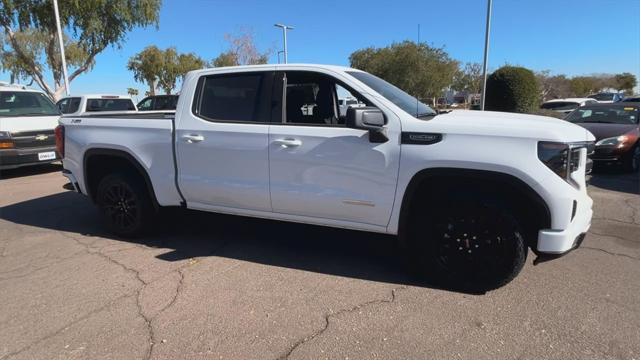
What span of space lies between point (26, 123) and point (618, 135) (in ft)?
40.0

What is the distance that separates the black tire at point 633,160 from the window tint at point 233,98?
7.99 metres

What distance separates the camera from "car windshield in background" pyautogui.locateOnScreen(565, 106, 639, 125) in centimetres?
921

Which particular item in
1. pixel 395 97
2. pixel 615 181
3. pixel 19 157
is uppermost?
pixel 395 97

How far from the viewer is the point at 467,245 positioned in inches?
137

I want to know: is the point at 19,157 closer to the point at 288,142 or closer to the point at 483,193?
the point at 288,142

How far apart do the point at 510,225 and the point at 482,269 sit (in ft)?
1.44

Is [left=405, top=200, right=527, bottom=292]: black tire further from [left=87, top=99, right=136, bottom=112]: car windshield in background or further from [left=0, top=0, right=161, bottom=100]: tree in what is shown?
[left=0, top=0, right=161, bottom=100]: tree

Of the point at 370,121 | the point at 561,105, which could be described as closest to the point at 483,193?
the point at 370,121

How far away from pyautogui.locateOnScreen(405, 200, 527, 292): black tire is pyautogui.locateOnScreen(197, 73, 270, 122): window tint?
1799 mm

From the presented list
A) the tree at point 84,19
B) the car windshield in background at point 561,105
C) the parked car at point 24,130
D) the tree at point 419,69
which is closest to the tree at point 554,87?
the tree at point 419,69

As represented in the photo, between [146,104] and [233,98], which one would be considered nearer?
[233,98]

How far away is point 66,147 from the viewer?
5.22 meters

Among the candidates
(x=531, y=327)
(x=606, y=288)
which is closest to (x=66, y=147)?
(x=531, y=327)

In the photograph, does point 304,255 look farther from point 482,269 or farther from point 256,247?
point 482,269
